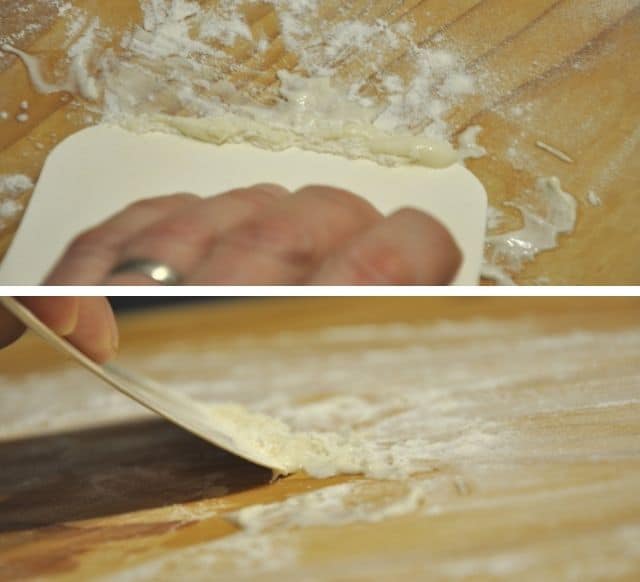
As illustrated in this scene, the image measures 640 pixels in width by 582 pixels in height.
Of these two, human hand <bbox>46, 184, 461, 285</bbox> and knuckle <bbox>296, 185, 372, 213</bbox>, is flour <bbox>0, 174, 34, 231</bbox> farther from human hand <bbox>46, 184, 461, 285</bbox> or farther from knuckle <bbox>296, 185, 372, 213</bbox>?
knuckle <bbox>296, 185, 372, 213</bbox>

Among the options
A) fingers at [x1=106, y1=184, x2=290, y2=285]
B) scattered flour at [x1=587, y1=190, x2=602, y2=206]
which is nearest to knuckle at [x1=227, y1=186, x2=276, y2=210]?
fingers at [x1=106, y1=184, x2=290, y2=285]

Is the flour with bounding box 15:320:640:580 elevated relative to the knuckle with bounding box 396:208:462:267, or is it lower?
lower

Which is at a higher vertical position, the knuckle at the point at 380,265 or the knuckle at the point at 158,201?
the knuckle at the point at 158,201

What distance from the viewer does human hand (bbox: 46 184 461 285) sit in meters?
0.46

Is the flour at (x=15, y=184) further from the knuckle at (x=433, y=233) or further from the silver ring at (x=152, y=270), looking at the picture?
the knuckle at (x=433, y=233)

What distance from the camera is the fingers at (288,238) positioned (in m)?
0.46

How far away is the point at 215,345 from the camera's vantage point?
872 millimetres

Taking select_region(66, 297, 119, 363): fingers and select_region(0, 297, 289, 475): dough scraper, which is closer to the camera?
select_region(0, 297, 289, 475): dough scraper

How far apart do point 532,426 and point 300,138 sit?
27 centimetres

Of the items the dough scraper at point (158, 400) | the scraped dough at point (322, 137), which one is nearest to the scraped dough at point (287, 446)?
the dough scraper at point (158, 400)

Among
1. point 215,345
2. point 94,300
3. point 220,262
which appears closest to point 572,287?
point 220,262

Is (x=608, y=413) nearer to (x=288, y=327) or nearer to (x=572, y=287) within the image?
(x=572, y=287)

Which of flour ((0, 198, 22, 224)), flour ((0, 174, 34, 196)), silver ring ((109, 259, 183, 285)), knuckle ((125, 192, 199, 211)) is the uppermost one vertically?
flour ((0, 174, 34, 196))

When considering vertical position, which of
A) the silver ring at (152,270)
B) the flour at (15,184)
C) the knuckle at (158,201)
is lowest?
the silver ring at (152,270)
